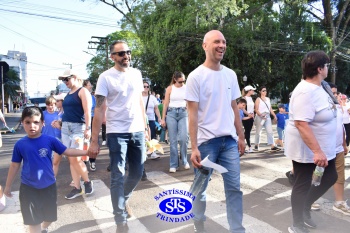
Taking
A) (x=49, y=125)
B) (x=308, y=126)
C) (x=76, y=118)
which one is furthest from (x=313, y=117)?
(x=49, y=125)

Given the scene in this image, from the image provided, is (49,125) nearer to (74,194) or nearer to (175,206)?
(74,194)

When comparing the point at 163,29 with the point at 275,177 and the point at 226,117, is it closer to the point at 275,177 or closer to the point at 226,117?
the point at 275,177

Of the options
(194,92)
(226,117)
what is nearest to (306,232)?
(226,117)

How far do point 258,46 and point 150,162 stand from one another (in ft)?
61.5

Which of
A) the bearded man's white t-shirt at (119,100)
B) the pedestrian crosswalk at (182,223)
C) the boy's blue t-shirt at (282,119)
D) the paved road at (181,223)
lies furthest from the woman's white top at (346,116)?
the bearded man's white t-shirt at (119,100)

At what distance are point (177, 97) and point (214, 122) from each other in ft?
10.0

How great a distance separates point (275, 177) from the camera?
5844 mm

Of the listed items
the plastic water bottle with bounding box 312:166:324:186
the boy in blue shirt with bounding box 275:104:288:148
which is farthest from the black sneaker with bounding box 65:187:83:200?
the boy in blue shirt with bounding box 275:104:288:148

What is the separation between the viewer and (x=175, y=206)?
378 centimetres

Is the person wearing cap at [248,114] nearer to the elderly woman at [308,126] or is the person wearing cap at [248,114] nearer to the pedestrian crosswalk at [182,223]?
the pedestrian crosswalk at [182,223]

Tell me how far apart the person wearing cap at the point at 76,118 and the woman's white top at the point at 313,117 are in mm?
2729

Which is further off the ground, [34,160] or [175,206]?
[34,160]

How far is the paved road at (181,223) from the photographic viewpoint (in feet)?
12.0

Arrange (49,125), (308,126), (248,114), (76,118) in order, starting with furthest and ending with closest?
(248,114) → (49,125) → (76,118) → (308,126)
